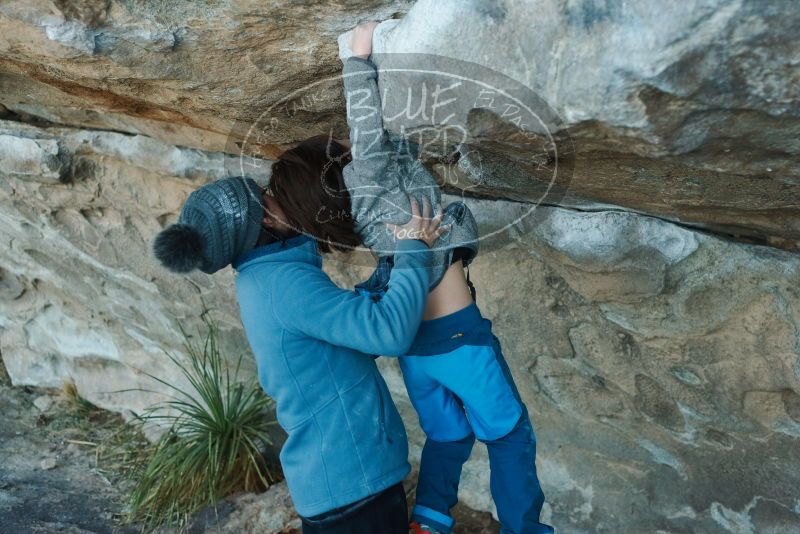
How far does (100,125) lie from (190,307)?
0.88 metres

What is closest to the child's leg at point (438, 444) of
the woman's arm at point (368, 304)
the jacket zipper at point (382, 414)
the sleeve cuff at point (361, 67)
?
the jacket zipper at point (382, 414)

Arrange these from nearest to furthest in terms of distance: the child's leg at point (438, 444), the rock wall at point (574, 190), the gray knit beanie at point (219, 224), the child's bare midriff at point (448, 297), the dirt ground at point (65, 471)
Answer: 1. the rock wall at point (574, 190)
2. the gray knit beanie at point (219, 224)
3. the child's bare midriff at point (448, 297)
4. the child's leg at point (438, 444)
5. the dirt ground at point (65, 471)

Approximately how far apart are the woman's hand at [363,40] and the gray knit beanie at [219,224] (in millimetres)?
391

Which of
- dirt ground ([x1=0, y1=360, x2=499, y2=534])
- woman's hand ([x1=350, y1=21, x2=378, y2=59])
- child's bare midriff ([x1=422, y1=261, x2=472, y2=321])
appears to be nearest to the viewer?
woman's hand ([x1=350, y1=21, x2=378, y2=59])

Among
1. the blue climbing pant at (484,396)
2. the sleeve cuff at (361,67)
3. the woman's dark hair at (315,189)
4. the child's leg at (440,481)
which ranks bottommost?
the child's leg at (440,481)

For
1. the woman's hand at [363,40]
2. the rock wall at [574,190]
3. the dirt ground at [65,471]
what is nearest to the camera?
the rock wall at [574,190]

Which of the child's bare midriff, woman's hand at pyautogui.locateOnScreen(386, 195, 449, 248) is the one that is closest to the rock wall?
woman's hand at pyautogui.locateOnScreen(386, 195, 449, 248)

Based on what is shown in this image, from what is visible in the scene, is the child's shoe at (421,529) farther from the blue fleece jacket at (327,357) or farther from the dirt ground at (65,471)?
the dirt ground at (65,471)

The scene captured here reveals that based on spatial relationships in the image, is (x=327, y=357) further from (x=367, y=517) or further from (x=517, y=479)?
(x=517, y=479)

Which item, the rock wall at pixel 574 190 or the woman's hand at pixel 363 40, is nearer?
the rock wall at pixel 574 190

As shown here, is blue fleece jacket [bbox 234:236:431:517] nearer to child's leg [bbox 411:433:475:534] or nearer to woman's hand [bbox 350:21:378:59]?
child's leg [bbox 411:433:475:534]

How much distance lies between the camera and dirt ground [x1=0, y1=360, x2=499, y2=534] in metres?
3.08

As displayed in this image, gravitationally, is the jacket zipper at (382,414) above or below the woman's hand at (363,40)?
below

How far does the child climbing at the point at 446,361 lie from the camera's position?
1672 millimetres
